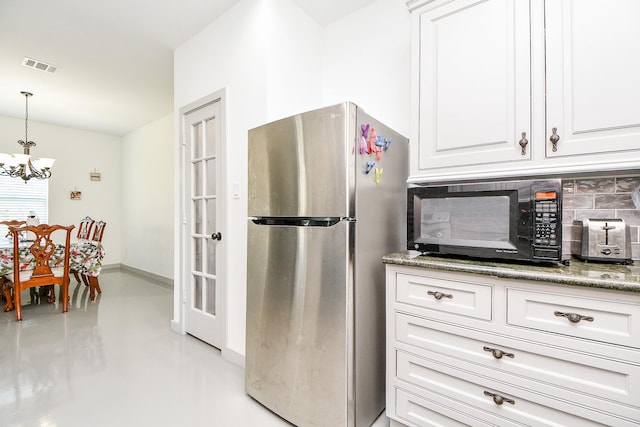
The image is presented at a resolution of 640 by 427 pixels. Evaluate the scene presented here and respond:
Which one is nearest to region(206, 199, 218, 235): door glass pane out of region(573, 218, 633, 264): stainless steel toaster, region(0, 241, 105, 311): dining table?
region(0, 241, 105, 311): dining table

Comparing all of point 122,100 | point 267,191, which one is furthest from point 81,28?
point 267,191

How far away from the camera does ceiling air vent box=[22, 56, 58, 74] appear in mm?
3151

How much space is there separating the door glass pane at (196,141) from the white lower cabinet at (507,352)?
2.19m

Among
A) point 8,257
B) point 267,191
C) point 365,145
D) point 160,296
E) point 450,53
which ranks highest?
point 450,53

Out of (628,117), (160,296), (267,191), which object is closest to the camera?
(628,117)

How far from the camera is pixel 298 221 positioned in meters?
1.57

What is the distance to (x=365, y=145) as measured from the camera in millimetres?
1478

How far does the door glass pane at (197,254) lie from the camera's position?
2757 millimetres

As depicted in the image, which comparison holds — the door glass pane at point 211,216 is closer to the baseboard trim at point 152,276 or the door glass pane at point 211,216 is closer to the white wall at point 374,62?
the white wall at point 374,62

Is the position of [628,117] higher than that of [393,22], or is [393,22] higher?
[393,22]

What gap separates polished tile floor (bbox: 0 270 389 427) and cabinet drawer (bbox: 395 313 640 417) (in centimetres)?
68

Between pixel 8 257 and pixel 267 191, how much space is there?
11.9 ft

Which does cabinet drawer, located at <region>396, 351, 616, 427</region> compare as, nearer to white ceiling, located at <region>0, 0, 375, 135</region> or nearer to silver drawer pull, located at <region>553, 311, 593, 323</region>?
silver drawer pull, located at <region>553, 311, 593, 323</region>

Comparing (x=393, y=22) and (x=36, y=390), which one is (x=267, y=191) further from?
(x=36, y=390)
